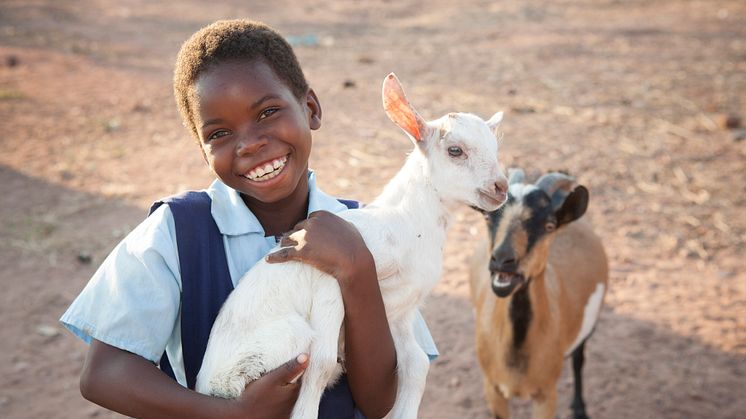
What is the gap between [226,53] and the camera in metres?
1.86

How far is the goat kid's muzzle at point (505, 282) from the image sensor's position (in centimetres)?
312

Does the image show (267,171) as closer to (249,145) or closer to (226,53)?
(249,145)

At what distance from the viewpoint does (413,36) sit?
13.9 m

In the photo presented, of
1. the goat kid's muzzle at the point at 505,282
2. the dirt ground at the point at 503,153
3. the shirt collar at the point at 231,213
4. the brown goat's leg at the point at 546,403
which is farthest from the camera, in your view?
the dirt ground at the point at 503,153

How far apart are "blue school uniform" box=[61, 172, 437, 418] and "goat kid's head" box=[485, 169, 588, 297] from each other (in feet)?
4.45

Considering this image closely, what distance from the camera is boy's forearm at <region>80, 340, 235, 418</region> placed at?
1678mm

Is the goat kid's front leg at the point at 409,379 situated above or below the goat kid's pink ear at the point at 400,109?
below

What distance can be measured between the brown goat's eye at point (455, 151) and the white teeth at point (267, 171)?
53 cm

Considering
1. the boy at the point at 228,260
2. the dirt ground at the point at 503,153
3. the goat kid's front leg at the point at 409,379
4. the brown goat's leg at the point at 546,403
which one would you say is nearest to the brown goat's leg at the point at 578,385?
the dirt ground at the point at 503,153

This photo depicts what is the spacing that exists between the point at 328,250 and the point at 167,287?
44cm

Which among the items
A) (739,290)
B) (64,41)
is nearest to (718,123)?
(739,290)

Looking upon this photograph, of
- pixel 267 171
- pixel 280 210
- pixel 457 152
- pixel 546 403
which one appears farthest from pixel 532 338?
pixel 267 171

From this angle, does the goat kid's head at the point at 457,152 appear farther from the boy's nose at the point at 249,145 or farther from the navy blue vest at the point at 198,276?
the navy blue vest at the point at 198,276

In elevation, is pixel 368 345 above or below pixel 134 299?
below
